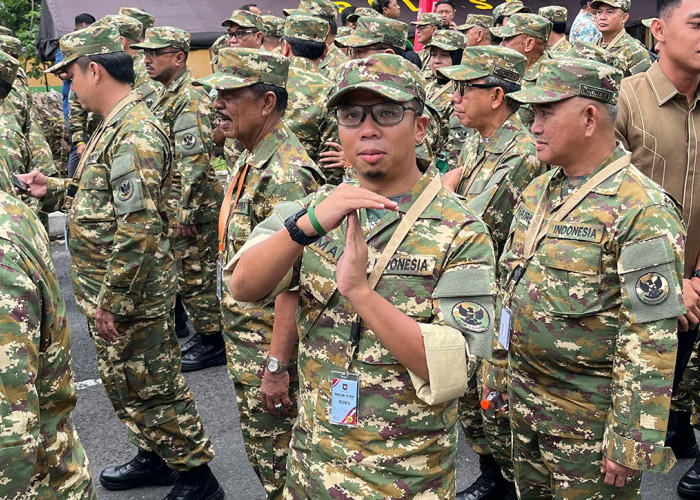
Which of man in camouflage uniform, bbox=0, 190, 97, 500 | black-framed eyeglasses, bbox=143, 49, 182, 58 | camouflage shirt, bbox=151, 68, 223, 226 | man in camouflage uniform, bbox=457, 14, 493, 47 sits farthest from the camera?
man in camouflage uniform, bbox=457, 14, 493, 47

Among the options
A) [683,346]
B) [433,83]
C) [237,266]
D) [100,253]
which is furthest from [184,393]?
[433,83]

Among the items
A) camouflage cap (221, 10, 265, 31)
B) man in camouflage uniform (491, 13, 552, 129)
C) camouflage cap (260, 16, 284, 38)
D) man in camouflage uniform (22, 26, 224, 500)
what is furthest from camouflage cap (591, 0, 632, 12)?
man in camouflage uniform (22, 26, 224, 500)

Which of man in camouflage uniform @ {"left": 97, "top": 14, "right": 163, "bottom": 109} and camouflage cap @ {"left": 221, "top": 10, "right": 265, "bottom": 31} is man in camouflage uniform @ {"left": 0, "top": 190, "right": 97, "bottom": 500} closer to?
man in camouflage uniform @ {"left": 97, "top": 14, "right": 163, "bottom": 109}

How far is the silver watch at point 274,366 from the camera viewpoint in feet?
11.3

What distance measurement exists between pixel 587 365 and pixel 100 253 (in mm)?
2900

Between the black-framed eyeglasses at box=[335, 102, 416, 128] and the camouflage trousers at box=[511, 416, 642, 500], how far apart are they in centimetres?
158

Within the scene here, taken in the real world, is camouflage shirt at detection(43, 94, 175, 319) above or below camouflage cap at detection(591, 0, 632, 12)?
below

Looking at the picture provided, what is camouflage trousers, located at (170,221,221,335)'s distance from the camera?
22.7 feet

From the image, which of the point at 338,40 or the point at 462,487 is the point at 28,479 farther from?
the point at 338,40

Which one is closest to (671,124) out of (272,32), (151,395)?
(151,395)

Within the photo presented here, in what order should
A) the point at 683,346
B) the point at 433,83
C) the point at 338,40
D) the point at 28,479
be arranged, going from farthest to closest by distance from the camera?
1. the point at 433,83
2. the point at 338,40
3. the point at 683,346
4. the point at 28,479

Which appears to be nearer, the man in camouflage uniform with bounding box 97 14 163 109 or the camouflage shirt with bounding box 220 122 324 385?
the camouflage shirt with bounding box 220 122 324 385

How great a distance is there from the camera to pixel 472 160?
4.85m

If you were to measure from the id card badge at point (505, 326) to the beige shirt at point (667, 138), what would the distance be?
107 cm
